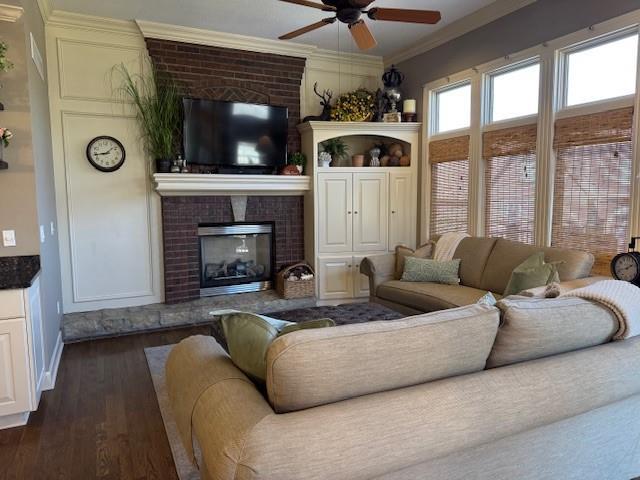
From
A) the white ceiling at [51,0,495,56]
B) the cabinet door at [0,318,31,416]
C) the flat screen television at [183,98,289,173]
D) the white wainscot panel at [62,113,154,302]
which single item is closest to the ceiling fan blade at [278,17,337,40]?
the white ceiling at [51,0,495,56]

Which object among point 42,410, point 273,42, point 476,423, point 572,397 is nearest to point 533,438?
point 572,397

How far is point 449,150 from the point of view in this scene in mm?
4820

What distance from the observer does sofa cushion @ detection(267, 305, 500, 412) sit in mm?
1269

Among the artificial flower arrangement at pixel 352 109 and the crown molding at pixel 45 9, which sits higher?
the crown molding at pixel 45 9

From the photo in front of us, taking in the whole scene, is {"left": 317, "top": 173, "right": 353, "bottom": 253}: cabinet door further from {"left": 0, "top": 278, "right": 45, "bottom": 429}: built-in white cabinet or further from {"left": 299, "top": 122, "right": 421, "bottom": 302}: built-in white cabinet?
{"left": 0, "top": 278, "right": 45, "bottom": 429}: built-in white cabinet

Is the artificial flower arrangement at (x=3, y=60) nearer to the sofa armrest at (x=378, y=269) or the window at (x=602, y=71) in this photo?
the sofa armrest at (x=378, y=269)

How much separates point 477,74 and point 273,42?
89.6 inches

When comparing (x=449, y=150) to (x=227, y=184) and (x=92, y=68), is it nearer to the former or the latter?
(x=227, y=184)

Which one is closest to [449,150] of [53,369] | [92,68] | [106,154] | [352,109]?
[352,109]

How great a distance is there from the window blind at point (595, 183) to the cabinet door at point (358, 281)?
2.17m

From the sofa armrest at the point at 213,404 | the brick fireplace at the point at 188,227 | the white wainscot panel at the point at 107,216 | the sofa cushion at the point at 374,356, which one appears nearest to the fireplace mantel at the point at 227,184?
the brick fireplace at the point at 188,227

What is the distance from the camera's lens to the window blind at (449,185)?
4.69m

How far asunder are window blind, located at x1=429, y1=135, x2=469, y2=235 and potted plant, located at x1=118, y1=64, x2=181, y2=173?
115 inches

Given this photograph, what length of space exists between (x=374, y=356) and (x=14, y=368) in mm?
2315
